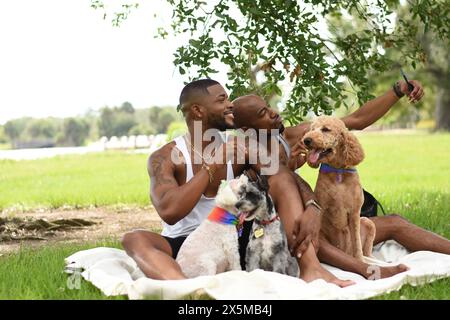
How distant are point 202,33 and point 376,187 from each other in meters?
7.15

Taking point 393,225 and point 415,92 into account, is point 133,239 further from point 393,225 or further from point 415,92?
point 415,92

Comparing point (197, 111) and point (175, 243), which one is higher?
point (197, 111)

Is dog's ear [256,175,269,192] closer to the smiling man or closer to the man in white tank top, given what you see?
the man in white tank top

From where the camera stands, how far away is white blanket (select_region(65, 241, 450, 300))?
170 inches

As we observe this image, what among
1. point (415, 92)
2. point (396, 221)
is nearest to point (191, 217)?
point (396, 221)

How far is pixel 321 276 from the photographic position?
482 centimetres

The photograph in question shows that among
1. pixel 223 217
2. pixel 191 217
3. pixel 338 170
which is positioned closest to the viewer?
pixel 223 217

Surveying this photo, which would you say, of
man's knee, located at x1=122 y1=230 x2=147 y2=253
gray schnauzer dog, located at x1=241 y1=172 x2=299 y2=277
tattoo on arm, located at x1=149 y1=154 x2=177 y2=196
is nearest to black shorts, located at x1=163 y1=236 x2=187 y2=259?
man's knee, located at x1=122 y1=230 x2=147 y2=253

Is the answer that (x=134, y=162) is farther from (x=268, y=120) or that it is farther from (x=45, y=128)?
(x=45, y=128)

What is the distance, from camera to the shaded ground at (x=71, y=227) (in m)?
8.70

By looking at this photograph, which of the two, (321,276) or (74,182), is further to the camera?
(74,182)

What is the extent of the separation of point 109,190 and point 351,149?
900 centimetres
